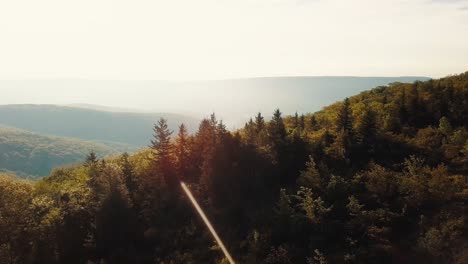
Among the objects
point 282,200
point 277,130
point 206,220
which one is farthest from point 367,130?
point 206,220

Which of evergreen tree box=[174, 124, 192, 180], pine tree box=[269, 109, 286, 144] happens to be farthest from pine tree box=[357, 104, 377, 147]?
evergreen tree box=[174, 124, 192, 180]

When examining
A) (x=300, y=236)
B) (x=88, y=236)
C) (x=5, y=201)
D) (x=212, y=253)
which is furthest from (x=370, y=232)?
(x=5, y=201)

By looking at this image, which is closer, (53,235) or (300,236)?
(300,236)

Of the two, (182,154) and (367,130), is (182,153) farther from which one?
(367,130)

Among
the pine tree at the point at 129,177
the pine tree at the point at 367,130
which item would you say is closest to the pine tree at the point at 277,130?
the pine tree at the point at 367,130

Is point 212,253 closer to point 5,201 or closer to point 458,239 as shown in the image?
point 458,239

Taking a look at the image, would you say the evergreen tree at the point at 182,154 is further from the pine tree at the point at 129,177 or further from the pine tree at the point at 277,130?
the pine tree at the point at 277,130

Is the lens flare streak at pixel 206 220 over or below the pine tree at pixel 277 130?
below

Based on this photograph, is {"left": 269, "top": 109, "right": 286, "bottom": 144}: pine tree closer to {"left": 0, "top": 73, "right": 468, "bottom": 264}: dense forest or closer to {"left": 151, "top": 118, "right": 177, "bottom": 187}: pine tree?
{"left": 0, "top": 73, "right": 468, "bottom": 264}: dense forest

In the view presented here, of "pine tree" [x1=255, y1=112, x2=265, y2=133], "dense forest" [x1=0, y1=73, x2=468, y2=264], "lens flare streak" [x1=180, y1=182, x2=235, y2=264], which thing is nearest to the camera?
"dense forest" [x1=0, y1=73, x2=468, y2=264]
